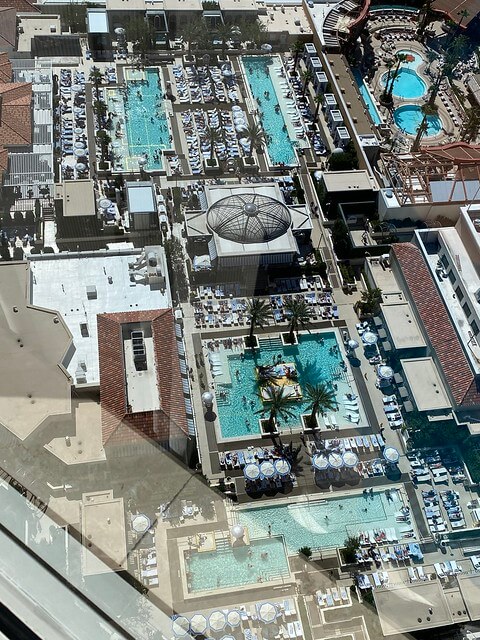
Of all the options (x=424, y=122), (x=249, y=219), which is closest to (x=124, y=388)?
(x=249, y=219)

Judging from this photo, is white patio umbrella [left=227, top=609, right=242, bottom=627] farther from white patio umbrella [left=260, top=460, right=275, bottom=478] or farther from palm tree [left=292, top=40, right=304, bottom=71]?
palm tree [left=292, top=40, right=304, bottom=71]

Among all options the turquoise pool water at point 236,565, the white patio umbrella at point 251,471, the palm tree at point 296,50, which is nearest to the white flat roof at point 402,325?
the white patio umbrella at point 251,471

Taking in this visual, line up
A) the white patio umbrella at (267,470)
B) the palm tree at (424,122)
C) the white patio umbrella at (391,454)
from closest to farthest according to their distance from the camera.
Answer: the white patio umbrella at (267,470), the white patio umbrella at (391,454), the palm tree at (424,122)

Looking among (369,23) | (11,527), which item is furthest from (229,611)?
(369,23)

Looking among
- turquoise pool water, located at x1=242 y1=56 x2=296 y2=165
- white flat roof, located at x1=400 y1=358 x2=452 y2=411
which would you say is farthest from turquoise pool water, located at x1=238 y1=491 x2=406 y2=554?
turquoise pool water, located at x1=242 y1=56 x2=296 y2=165

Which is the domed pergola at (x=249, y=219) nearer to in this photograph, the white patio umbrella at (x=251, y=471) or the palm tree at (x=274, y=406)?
the palm tree at (x=274, y=406)

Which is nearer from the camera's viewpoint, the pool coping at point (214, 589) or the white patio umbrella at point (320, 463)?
the pool coping at point (214, 589)

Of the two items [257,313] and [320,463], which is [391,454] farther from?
[257,313]
